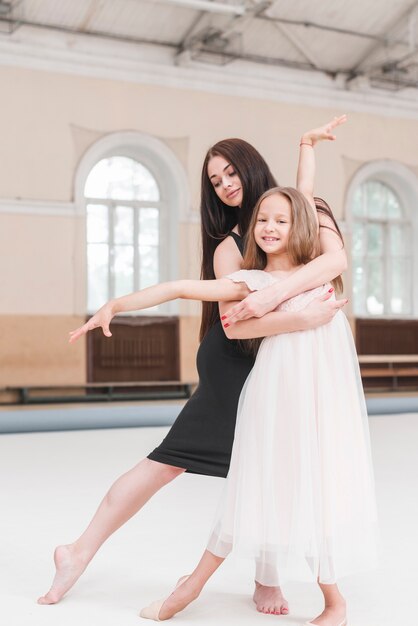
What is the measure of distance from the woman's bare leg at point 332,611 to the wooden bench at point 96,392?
869cm

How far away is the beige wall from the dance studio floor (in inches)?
218

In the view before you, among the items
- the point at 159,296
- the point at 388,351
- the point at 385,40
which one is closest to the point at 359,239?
the point at 388,351

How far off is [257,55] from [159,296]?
1078 centimetres

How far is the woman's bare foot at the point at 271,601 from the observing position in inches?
92.0

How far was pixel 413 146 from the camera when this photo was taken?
45.4 feet

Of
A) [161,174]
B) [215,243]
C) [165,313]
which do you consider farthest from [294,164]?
[215,243]

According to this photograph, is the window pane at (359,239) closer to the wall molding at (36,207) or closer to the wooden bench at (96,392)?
the wooden bench at (96,392)

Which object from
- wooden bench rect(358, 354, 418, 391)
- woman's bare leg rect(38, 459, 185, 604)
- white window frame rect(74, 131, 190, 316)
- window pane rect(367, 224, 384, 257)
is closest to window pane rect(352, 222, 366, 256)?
window pane rect(367, 224, 384, 257)

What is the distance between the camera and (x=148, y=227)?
12070 millimetres

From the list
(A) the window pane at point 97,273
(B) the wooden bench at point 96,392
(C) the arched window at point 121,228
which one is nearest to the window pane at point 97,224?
(C) the arched window at point 121,228

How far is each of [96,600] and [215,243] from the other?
3.84 feet

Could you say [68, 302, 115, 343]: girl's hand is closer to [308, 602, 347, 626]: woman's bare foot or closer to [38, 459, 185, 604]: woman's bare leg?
[38, 459, 185, 604]: woman's bare leg

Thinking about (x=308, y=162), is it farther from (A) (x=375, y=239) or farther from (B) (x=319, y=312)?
(A) (x=375, y=239)

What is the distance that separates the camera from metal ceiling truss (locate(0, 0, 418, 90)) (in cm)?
1055
